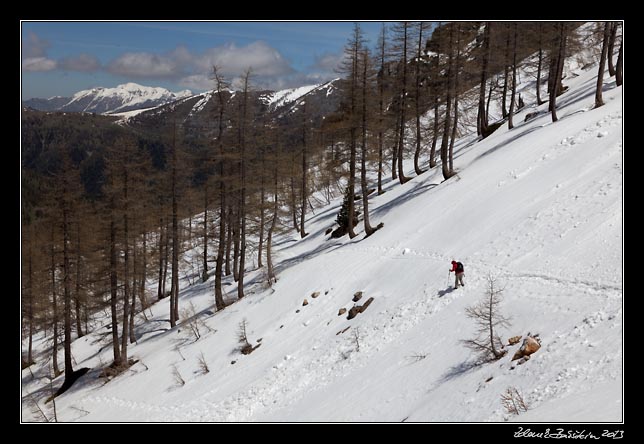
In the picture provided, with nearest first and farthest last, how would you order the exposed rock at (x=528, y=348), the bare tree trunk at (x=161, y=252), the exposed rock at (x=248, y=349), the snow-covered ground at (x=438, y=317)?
1. the snow-covered ground at (x=438, y=317)
2. the exposed rock at (x=528, y=348)
3. the exposed rock at (x=248, y=349)
4. the bare tree trunk at (x=161, y=252)

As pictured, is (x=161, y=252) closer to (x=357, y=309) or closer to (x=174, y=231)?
(x=174, y=231)

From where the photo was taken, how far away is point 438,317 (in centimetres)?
1505

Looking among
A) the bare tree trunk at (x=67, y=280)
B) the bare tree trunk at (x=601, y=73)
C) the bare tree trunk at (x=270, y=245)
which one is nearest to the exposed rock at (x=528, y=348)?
the bare tree trunk at (x=270, y=245)

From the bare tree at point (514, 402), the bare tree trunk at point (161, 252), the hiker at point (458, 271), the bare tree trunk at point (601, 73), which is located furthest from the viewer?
the bare tree trunk at point (161, 252)

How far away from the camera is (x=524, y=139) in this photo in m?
26.2

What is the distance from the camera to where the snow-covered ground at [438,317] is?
10445 mm

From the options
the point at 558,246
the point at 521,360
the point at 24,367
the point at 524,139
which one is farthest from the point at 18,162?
the point at 24,367

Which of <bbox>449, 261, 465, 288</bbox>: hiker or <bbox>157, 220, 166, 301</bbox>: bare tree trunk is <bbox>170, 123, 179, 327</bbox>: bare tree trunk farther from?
<bbox>449, 261, 465, 288</bbox>: hiker

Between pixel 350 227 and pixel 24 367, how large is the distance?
2801 centimetres

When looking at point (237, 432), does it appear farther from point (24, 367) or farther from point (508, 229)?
point (24, 367)

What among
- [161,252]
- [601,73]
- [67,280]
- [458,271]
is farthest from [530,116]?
[67,280]

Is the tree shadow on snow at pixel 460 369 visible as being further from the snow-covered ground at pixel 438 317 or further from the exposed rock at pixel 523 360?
the exposed rock at pixel 523 360

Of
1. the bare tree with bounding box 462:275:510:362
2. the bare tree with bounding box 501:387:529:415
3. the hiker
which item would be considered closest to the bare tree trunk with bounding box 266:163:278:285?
the hiker

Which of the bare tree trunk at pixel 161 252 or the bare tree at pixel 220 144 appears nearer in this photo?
the bare tree at pixel 220 144
